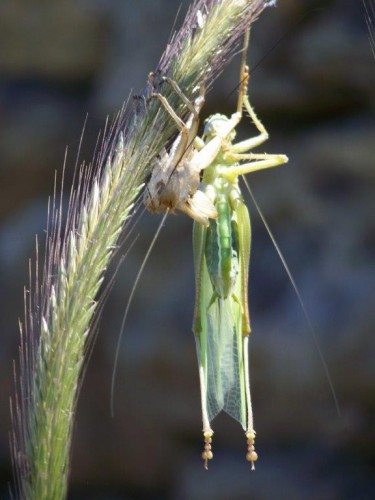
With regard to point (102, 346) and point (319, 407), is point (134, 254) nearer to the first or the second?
point (102, 346)

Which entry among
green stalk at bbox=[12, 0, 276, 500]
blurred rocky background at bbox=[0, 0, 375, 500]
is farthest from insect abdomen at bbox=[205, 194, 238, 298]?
blurred rocky background at bbox=[0, 0, 375, 500]

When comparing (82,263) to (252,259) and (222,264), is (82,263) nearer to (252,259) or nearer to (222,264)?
(222,264)

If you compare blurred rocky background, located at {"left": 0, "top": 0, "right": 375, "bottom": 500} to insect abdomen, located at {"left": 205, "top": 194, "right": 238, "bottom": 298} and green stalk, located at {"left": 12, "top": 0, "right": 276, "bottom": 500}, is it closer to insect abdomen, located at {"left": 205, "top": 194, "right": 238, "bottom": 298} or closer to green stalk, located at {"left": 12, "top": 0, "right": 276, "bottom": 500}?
insect abdomen, located at {"left": 205, "top": 194, "right": 238, "bottom": 298}

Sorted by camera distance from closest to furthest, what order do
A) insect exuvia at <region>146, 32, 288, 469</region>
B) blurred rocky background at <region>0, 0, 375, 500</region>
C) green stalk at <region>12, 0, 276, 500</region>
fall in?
green stalk at <region>12, 0, 276, 500</region>, insect exuvia at <region>146, 32, 288, 469</region>, blurred rocky background at <region>0, 0, 375, 500</region>

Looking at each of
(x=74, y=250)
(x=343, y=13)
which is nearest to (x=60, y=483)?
(x=74, y=250)

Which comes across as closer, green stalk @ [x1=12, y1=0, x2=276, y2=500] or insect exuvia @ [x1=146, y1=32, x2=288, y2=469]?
green stalk @ [x1=12, y1=0, x2=276, y2=500]

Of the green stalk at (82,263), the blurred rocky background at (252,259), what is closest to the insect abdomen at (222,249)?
the green stalk at (82,263)

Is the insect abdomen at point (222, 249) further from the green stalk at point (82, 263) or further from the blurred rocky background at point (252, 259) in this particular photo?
the blurred rocky background at point (252, 259)
